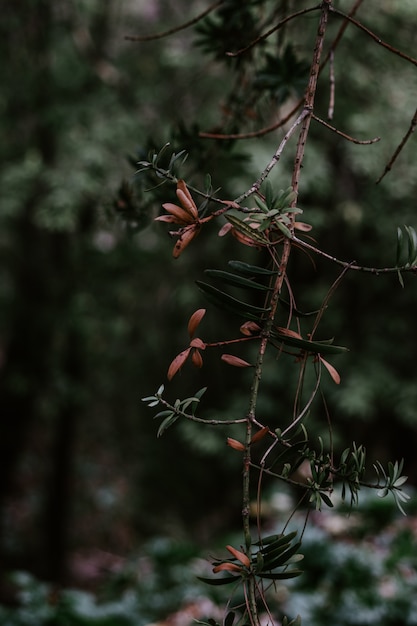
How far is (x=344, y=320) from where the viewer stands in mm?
3877

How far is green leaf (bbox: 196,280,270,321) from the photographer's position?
540 millimetres

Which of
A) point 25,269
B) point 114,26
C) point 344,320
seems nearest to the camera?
point 344,320

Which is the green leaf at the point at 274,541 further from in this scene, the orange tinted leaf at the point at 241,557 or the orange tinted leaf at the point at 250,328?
the orange tinted leaf at the point at 250,328

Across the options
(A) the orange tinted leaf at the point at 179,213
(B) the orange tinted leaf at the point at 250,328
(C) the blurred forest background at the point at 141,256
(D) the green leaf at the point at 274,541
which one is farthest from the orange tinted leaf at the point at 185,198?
(C) the blurred forest background at the point at 141,256

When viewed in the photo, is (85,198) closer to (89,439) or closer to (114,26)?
(114,26)

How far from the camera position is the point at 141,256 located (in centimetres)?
396

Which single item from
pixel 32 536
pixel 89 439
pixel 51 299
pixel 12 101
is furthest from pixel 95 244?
pixel 89 439

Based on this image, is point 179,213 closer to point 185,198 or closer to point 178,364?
point 185,198

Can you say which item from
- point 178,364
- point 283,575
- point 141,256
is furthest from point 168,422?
point 141,256

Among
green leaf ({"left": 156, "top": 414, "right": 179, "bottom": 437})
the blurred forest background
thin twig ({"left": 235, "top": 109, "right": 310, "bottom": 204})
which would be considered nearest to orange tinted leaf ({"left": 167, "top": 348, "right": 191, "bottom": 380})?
green leaf ({"left": 156, "top": 414, "right": 179, "bottom": 437})

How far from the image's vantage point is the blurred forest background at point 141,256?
120 inches

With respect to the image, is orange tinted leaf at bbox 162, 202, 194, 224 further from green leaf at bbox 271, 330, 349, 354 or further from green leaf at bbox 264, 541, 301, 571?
green leaf at bbox 264, 541, 301, 571

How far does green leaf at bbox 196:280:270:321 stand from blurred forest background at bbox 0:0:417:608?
149cm

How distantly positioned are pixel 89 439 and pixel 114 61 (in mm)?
4458
